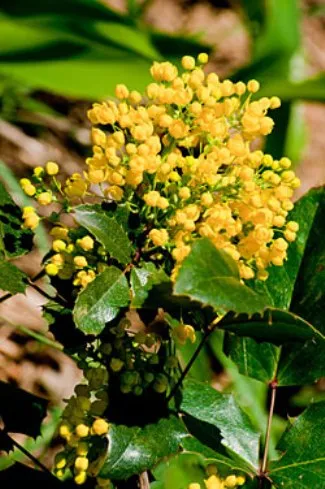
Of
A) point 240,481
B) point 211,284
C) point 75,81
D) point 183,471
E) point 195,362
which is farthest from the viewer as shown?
point 75,81

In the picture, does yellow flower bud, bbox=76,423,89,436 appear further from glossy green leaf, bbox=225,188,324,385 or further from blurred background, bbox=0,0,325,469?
blurred background, bbox=0,0,325,469

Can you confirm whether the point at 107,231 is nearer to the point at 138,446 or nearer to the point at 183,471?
the point at 138,446

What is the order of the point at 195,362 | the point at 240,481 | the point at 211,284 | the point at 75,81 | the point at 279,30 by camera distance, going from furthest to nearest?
the point at 279,30 → the point at 75,81 → the point at 195,362 → the point at 240,481 → the point at 211,284

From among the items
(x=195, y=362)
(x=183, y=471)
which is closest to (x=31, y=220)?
(x=183, y=471)

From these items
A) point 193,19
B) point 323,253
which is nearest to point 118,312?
point 323,253

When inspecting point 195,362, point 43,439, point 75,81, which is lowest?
point 43,439

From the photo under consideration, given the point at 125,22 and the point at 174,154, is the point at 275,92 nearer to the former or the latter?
the point at 125,22

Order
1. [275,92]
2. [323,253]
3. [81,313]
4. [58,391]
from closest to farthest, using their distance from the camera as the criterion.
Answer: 1. [81,313]
2. [323,253]
3. [58,391]
4. [275,92]
